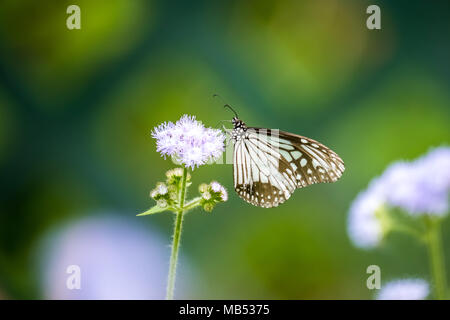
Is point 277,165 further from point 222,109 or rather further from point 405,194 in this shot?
point 222,109

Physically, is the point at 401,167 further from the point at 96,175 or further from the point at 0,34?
the point at 0,34

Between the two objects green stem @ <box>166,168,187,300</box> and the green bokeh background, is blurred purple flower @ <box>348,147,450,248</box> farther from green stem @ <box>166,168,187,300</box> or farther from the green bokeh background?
green stem @ <box>166,168,187,300</box>

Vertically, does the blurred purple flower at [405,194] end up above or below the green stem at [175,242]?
above

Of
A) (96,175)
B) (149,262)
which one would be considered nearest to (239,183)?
(149,262)

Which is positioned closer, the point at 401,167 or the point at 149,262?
the point at 401,167

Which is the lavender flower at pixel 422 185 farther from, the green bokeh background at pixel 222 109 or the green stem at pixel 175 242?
the green bokeh background at pixel 222 109

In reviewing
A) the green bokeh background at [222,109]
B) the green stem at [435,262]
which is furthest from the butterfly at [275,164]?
the green bokeh background at [222,109]

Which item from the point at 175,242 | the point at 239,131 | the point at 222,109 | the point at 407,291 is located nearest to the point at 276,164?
the point at 239,131
